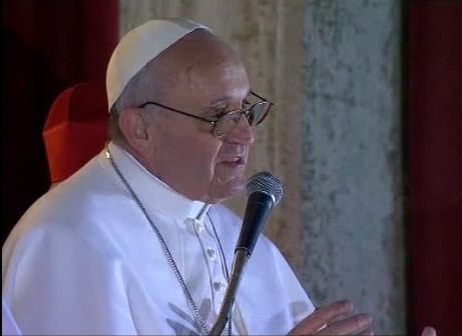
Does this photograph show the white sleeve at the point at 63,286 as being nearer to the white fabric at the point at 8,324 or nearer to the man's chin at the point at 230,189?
the white fabric at the point at 8,324

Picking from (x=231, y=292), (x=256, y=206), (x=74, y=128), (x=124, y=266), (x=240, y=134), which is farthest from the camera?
(x=74, y=128)

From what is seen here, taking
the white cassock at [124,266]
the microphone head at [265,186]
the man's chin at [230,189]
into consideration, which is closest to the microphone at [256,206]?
the microphone head at [265,186]

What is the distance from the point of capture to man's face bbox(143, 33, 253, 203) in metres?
2.00

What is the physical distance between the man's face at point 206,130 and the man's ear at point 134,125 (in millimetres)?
20

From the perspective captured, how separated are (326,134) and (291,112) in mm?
151

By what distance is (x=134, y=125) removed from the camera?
2.04 m

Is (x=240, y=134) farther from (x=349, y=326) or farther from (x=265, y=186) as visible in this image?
(x=349, y=326)

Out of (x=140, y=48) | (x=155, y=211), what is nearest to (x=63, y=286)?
(x=155, y=211)

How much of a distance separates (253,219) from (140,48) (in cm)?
59

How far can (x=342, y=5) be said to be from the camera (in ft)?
9.09

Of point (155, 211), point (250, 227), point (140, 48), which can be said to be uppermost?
point (140, 48)

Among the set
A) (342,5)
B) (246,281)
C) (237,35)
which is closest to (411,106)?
(342,5)

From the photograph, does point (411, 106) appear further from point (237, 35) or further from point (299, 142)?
point (237, 35)

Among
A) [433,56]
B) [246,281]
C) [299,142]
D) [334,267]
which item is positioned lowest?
[334,267]
